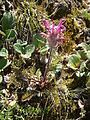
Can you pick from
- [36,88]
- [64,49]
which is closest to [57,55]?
[64,49]

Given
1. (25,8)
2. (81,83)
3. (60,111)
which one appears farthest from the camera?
(25,8)

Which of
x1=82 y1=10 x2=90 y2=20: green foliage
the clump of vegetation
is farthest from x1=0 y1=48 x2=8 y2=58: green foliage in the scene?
x1=82 y1=10 x2=90 y2=20: green foliage

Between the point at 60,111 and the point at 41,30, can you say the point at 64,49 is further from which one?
the point at 60,111

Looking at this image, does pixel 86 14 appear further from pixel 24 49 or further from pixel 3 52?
pixel 3 52

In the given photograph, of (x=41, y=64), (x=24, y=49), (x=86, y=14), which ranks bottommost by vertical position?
(x=41, y=64)

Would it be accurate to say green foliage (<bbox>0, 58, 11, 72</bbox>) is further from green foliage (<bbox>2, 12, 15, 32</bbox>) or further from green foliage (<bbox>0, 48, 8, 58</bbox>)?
green foliage (<bbox>2, 12, 15, 32</bbox>)

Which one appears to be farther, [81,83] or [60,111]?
[81,83]

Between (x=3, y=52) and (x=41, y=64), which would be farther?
(x=41, y=64)

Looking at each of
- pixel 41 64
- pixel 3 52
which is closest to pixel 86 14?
pixel 41 64

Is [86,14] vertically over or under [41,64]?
over

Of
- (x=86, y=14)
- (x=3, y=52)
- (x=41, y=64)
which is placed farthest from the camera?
(x=86, y=14)

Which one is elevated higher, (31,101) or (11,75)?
(11,75)
